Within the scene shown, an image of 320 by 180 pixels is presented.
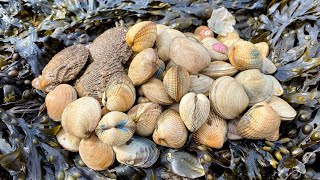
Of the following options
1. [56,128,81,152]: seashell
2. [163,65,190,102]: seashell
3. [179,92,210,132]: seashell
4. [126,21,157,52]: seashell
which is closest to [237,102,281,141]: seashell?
[179,92,210,132]: seashell

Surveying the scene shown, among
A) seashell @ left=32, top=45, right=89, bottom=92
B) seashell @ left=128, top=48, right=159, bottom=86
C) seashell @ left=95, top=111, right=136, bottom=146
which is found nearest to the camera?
seashell @ left=95, top=111, right=136, bottom=146

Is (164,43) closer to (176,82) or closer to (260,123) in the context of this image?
(176,82)

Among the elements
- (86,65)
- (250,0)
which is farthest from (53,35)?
(250,0)

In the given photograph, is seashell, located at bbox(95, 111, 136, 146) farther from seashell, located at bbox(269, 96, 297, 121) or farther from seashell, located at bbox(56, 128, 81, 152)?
seashell, located at bbox(269, 96, 297, 121)

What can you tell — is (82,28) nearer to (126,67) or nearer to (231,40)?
(126,67)

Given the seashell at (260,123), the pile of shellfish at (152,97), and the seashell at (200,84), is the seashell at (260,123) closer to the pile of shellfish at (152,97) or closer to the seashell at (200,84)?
the pile of shellfish at (152,97)

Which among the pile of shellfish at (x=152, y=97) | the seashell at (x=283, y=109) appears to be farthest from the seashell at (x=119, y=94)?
the seashell at (x=283, y=109)
